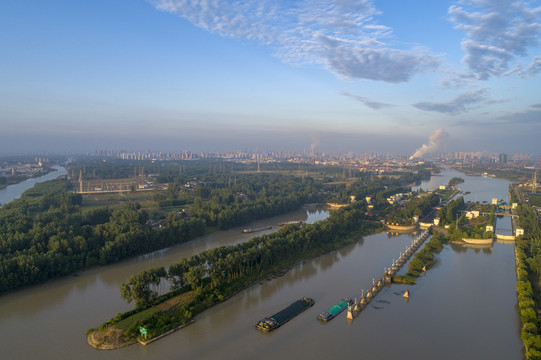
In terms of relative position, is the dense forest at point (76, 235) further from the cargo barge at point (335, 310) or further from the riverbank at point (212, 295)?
the cargo barge at point (335, 310)

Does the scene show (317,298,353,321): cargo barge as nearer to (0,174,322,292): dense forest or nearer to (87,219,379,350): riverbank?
(87,219,379,350): riverbank

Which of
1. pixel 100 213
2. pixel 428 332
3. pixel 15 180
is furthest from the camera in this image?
pixel 15 180

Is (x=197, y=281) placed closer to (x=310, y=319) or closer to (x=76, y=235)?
(x=310, y=319)

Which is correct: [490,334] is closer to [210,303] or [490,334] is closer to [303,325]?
[303,325]

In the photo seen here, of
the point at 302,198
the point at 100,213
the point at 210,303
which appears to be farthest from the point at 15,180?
the point at 210,303

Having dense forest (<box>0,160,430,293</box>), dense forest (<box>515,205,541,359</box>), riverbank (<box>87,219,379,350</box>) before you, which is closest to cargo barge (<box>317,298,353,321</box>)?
riverbank (<box>87,219,379,350</box>)

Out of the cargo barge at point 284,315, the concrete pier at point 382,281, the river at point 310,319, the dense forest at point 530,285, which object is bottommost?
the river at point 310,319

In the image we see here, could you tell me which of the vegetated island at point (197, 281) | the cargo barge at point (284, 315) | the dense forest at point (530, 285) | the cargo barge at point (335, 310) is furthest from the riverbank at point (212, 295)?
the dense forest at point (530, 285)
